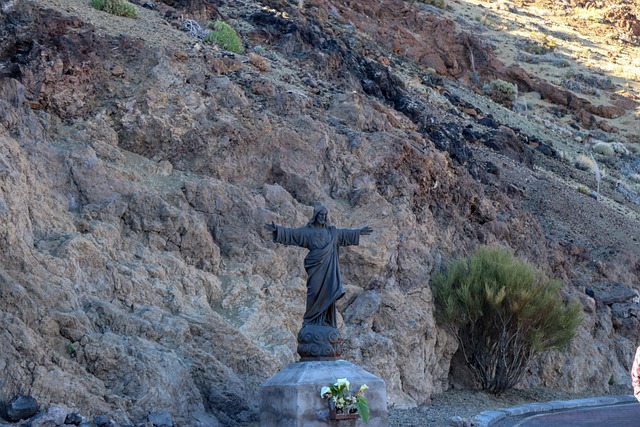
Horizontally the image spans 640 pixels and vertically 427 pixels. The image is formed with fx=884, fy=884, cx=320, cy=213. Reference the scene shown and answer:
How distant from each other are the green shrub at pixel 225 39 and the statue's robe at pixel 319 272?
10113mm

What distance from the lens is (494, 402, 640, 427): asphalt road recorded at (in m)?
14.3

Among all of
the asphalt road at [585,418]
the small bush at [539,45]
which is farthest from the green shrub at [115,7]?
the small bush at [539,45]

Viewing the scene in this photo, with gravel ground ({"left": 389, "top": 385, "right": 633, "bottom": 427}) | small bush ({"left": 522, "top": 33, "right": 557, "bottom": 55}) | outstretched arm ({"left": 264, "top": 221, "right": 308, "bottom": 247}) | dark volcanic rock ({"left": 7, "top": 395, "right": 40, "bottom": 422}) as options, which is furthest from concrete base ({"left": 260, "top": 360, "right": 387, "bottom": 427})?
small bush ({"left": 522, "top": 33, "right": 557, "bottom": 55})

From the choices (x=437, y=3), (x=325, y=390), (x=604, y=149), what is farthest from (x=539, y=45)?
(x=325, y=390)

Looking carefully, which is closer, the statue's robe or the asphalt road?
the statue's robe

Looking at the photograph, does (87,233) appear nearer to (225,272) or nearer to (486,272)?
(225,272)

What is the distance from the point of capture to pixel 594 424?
14.3 meters

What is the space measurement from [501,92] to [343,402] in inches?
1399

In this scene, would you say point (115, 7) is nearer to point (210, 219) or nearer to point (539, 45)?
point (210, 219)

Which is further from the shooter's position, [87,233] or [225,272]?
[225,272]

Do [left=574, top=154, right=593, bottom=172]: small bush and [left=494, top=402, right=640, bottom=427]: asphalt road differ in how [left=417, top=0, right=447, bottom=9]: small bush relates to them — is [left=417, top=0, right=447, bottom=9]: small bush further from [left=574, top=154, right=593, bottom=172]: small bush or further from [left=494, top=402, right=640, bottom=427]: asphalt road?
[left=494, top=402, right=640, bottom=427]: asphalt road

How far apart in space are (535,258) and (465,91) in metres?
20.3

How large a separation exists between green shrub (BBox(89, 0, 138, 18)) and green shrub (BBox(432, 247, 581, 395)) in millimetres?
8785

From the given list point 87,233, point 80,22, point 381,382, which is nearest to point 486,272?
point 381,382
